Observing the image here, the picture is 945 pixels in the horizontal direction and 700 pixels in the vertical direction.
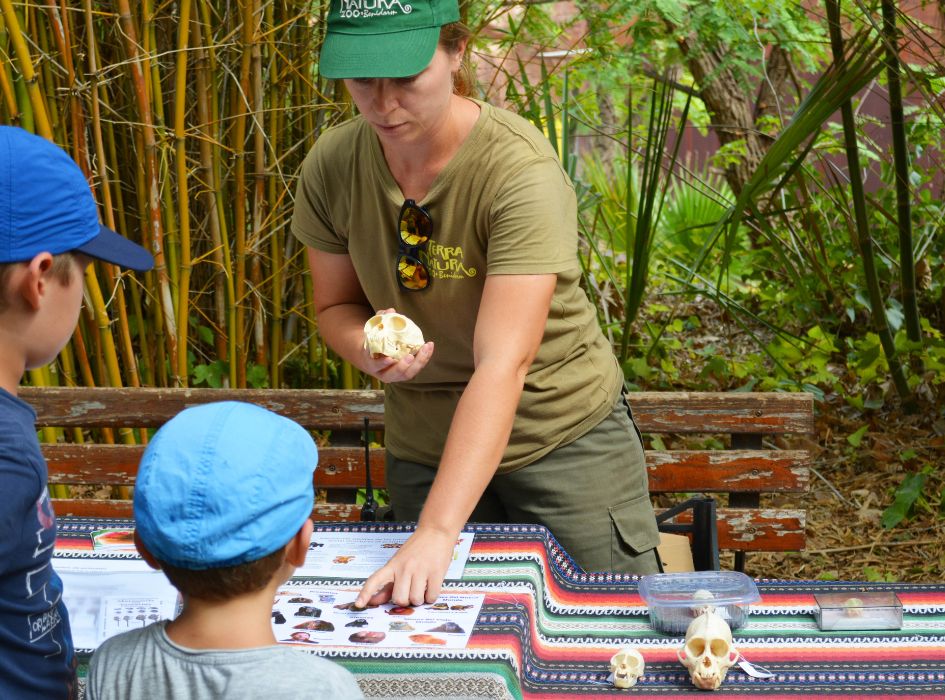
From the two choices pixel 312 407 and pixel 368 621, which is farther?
pixel 312 407

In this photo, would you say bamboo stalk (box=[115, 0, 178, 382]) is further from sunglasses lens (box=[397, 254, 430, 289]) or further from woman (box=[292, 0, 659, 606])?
sunglasses lens (box=[397, 254, 430, 289])

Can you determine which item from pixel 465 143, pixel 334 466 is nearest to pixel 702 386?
pixel 334 466

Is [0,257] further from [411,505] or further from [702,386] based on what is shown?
[702,386]

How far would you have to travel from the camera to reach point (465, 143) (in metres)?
1.95

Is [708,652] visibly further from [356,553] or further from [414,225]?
[414,225]

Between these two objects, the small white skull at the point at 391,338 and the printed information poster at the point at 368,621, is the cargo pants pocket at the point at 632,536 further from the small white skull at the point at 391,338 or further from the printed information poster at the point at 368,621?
the small white skull at the point at 391,338

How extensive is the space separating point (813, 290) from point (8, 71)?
125 inches

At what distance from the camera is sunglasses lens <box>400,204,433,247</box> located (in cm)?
197

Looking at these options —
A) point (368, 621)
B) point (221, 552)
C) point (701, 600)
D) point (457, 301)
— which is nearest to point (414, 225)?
point (457, 301)

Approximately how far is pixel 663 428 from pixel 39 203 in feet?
6.90

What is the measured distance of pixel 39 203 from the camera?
136cm

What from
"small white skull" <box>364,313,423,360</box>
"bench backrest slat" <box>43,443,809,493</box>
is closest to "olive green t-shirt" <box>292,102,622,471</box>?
"small white skull" <box>364,313,423,360</box>

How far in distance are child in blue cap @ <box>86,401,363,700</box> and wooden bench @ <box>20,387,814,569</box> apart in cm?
186

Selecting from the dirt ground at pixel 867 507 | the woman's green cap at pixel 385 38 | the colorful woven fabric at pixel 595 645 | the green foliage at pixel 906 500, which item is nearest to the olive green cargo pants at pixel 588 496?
the colorful woven fabric at pixel 595 645
